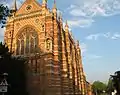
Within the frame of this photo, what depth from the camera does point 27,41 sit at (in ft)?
143

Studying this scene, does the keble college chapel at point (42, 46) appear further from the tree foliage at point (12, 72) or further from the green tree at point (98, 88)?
the green tree at point (98, 88)

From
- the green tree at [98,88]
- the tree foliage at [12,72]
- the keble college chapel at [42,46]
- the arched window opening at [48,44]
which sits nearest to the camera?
the tree foliage at [12,72]

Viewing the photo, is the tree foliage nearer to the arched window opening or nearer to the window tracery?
the arched window opening

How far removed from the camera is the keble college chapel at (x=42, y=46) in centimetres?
3853

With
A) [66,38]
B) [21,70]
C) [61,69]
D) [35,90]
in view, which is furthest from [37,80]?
[66,38]

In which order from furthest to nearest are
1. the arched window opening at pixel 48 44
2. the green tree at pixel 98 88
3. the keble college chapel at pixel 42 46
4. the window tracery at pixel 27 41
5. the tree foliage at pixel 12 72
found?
1. the green tree at pixel 98 88
2. the window tracery at pixel 27 41
3. the arched window opening at pixel 48 44
4. the keble college chapel at pixel 42 46
5. the tree foliage at pixel 12 72

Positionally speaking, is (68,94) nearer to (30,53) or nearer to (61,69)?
(61,69)

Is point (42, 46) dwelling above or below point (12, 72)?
above

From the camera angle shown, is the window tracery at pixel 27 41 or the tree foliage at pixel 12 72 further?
the window tracery at pixel 27 41

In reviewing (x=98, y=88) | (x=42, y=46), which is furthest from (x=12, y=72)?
(x=98, y=88)

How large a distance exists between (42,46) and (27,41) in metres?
4.34

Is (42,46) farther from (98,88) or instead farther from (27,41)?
(98,88)

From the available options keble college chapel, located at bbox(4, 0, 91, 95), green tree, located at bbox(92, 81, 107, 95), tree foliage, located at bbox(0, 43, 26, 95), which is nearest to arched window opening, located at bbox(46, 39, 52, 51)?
keble college chapel, located at bbox(4, 0, 91, 95)

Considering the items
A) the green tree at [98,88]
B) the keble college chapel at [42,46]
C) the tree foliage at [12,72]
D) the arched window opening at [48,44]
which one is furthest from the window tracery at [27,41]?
the green tree at [98,88]
